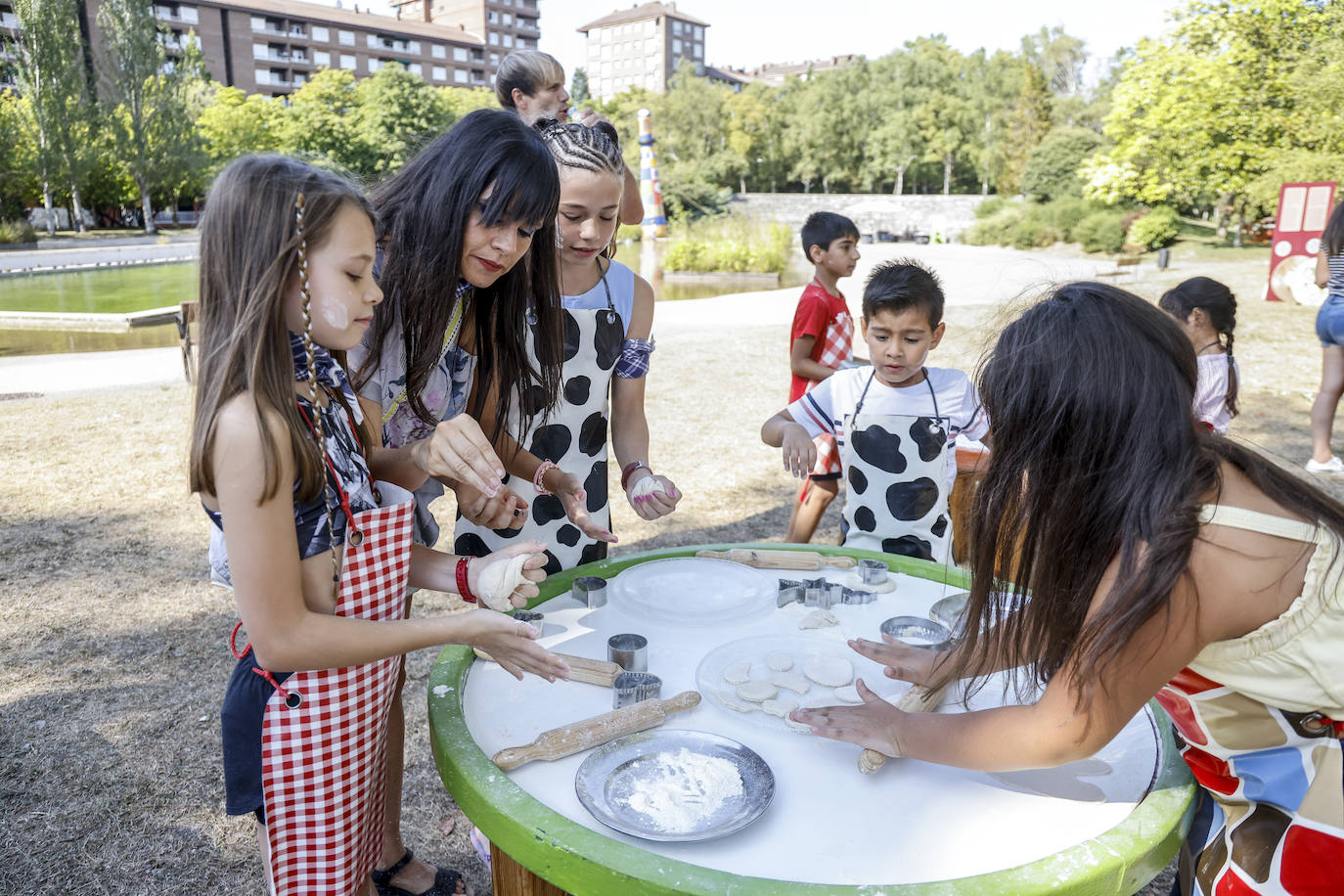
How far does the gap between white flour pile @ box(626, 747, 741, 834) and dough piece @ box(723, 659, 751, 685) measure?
20cm

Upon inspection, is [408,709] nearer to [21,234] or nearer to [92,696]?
[92,696]

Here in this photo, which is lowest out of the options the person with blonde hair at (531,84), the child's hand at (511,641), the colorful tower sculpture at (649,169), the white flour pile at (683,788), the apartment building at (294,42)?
the white flour pile at (683,788)

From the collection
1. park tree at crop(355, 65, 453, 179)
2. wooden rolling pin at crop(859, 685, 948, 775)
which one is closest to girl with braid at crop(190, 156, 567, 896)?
wooden rolling pin at crop(859, 685, 948, 775)

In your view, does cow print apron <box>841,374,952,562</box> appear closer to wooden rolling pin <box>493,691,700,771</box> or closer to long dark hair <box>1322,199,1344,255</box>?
wooden rolling pin <box>493,691,700,771</box>

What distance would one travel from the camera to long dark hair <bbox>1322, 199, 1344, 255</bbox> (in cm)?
450

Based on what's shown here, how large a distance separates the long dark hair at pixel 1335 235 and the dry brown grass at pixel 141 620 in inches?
51.4

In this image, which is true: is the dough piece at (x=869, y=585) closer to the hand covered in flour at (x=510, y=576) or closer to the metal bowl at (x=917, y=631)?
the metal bowl at (x=917, y=631)

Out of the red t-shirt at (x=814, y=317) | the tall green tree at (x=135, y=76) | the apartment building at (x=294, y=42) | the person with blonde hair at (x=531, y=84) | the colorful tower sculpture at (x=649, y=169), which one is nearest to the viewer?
the person with blonde hair at (x=531, y=84)

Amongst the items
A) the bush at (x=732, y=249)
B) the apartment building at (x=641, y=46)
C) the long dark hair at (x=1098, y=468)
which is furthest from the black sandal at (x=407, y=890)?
the apartment building at (x=641, y=46)

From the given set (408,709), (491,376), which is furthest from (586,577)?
(408,709)

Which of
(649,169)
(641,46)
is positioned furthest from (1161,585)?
(641,46)

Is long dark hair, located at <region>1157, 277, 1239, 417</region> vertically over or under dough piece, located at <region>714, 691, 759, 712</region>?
over

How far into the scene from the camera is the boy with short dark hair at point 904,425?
2.53m

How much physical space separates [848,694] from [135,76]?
4376cm
